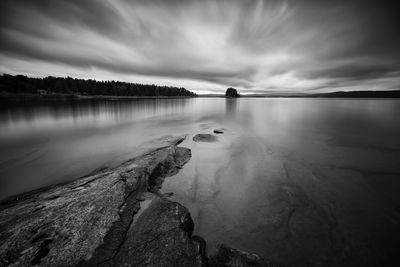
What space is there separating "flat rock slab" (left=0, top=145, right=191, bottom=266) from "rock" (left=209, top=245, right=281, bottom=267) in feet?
1.81

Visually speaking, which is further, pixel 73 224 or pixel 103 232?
pixel 73 224

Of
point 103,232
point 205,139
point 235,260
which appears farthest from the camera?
point 205,139

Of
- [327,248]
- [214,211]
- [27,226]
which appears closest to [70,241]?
[27,226]

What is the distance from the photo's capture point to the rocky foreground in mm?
2883

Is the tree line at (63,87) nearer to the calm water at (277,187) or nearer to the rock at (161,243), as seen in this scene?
the calm water at (277,187)

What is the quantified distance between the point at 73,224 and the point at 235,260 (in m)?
3.92

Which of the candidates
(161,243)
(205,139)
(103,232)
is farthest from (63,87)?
(161,243)

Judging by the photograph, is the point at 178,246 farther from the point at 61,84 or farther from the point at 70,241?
the point at 61,84

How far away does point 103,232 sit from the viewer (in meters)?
3.47

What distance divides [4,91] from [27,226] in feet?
412

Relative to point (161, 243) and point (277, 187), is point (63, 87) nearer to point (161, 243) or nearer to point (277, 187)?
point (161, 243)

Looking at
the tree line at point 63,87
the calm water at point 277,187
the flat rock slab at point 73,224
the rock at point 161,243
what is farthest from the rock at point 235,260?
the tree line at point 63,87

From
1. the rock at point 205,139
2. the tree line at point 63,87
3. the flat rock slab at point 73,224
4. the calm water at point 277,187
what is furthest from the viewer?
the tree line at point 63,87

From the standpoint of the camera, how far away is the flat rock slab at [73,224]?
288 centimetres
